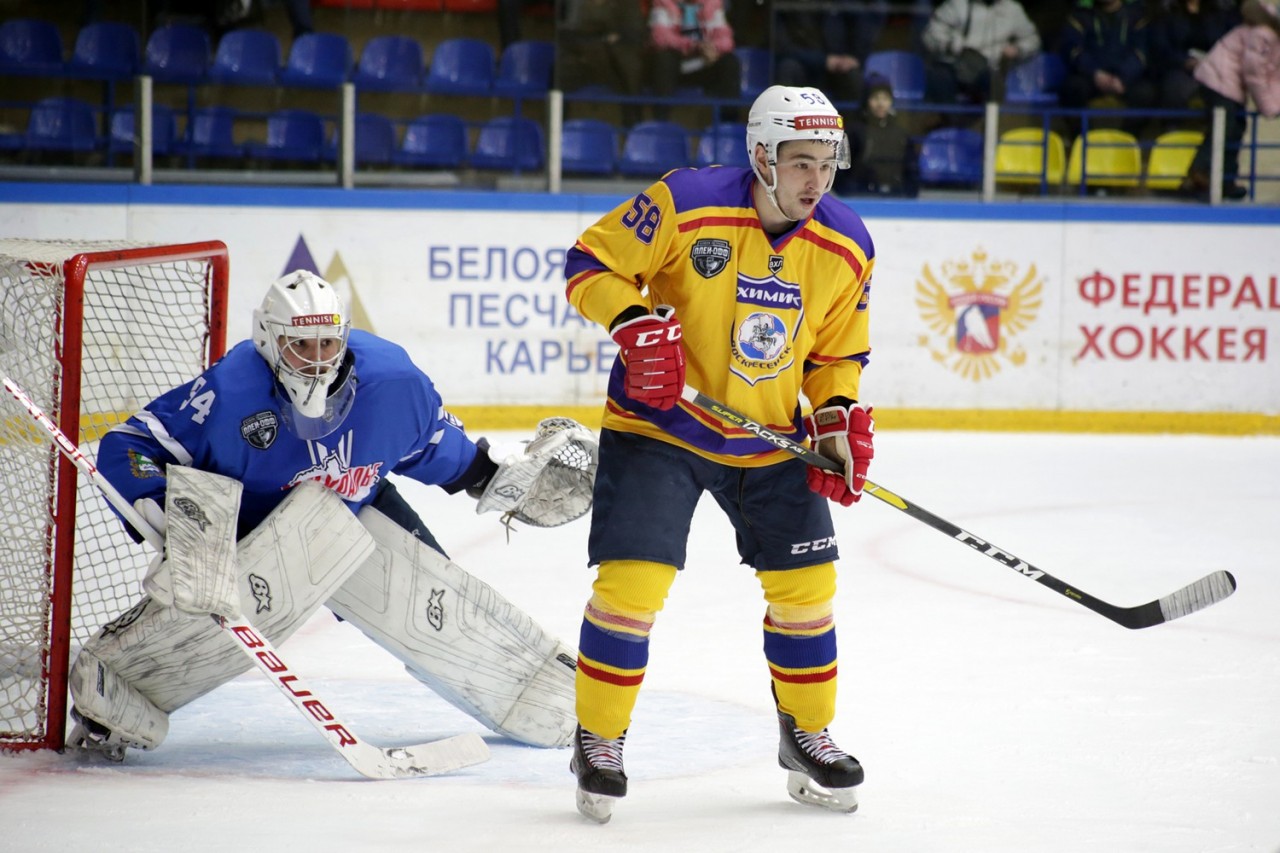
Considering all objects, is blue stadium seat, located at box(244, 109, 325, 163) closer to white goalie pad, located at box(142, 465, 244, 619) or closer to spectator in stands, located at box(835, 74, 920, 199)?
spectator in stands, located at box(835, 74, 920, 199)

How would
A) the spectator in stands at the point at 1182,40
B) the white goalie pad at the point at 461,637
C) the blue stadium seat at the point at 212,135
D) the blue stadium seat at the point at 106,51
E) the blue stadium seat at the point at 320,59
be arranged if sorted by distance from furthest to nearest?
1. the spectator in stands at the point at 1182,40
2. the blue stadium seat at the point at 320,59
3. the blue stadium seat at the point at 106,51
4. the blue stadium seat at the point at 212,135
5. the white goalie pad at the point at 461,637

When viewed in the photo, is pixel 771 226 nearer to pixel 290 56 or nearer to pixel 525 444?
pixel 525 444

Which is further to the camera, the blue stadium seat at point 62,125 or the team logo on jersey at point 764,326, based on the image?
the blue stadium seat at point 62,125

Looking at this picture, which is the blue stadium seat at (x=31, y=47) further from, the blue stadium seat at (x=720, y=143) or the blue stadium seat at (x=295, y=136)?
the blue stadium seat at (x=720, y=143)

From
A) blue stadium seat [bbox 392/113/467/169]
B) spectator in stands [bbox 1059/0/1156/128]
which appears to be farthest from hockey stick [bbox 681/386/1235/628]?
spectator in stands [bbox 1059/0/1156/128]

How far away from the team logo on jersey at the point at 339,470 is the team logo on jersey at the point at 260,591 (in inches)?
6.7

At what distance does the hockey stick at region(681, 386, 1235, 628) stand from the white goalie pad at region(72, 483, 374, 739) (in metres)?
0.62

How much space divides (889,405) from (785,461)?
407 cm

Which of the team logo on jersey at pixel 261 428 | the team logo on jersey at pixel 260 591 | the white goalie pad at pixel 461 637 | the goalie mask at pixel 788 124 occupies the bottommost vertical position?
the white goalie pad at pixel 461 637

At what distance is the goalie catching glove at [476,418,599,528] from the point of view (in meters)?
2.68

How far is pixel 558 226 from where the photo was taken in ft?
20.2

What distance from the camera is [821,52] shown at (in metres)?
6.97

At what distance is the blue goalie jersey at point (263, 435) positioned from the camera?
7.99 ft

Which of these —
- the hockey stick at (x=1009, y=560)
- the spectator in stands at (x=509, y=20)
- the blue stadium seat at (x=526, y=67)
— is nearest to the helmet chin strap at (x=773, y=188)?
the hockey stick at (x=1009, y=560)
